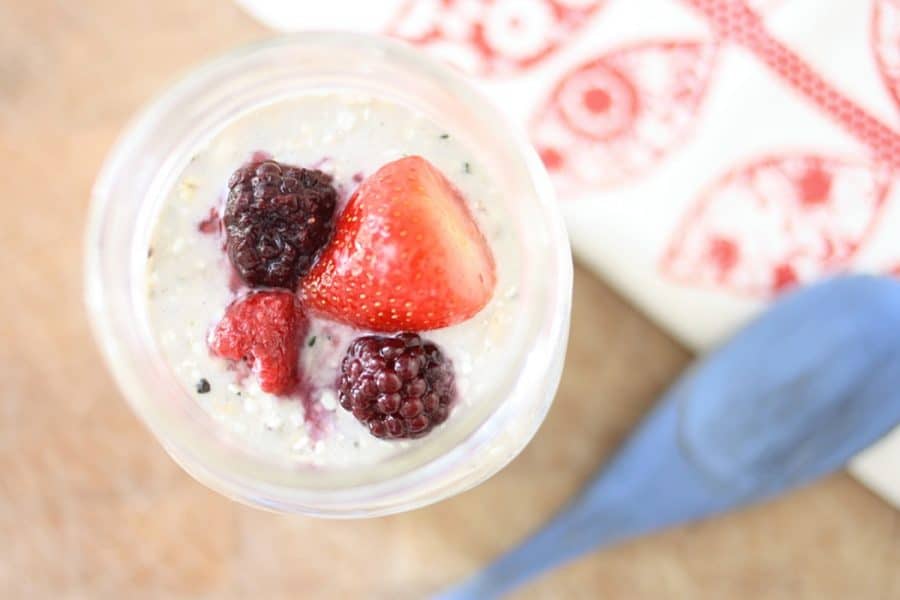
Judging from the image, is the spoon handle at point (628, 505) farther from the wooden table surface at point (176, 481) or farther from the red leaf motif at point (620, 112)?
the red leaf motif at point (620, 112)

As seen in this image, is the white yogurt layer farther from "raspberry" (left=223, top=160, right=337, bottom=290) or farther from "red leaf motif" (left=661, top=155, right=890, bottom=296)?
"red leaf motif" (left=661, top=155, right=890, bottom=296)

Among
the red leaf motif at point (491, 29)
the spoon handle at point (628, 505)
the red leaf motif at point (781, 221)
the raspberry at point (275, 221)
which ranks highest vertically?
the red leaf motif at point (491, 29)

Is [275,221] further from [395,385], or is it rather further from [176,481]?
[176,481]

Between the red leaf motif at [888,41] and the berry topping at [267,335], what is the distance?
577 mm

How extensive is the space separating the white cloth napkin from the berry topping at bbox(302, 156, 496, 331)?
0.98 ft

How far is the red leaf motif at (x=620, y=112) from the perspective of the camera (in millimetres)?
983

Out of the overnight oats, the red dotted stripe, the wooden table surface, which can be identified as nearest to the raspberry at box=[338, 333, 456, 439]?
the overnight oats

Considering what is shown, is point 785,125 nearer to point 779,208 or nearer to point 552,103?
point 779,208

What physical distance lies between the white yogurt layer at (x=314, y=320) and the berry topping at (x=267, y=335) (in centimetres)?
1

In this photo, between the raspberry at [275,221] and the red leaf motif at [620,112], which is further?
the red leaf motif at [620,112]

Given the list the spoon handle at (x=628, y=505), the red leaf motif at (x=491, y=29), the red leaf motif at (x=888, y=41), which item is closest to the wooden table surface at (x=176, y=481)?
the spoon handle at (x=628, y=505)

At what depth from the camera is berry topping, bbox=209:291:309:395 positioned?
2.33ft

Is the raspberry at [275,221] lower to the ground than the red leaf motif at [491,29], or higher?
lower

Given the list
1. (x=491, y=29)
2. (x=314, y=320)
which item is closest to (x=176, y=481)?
(x=314, y=320)
